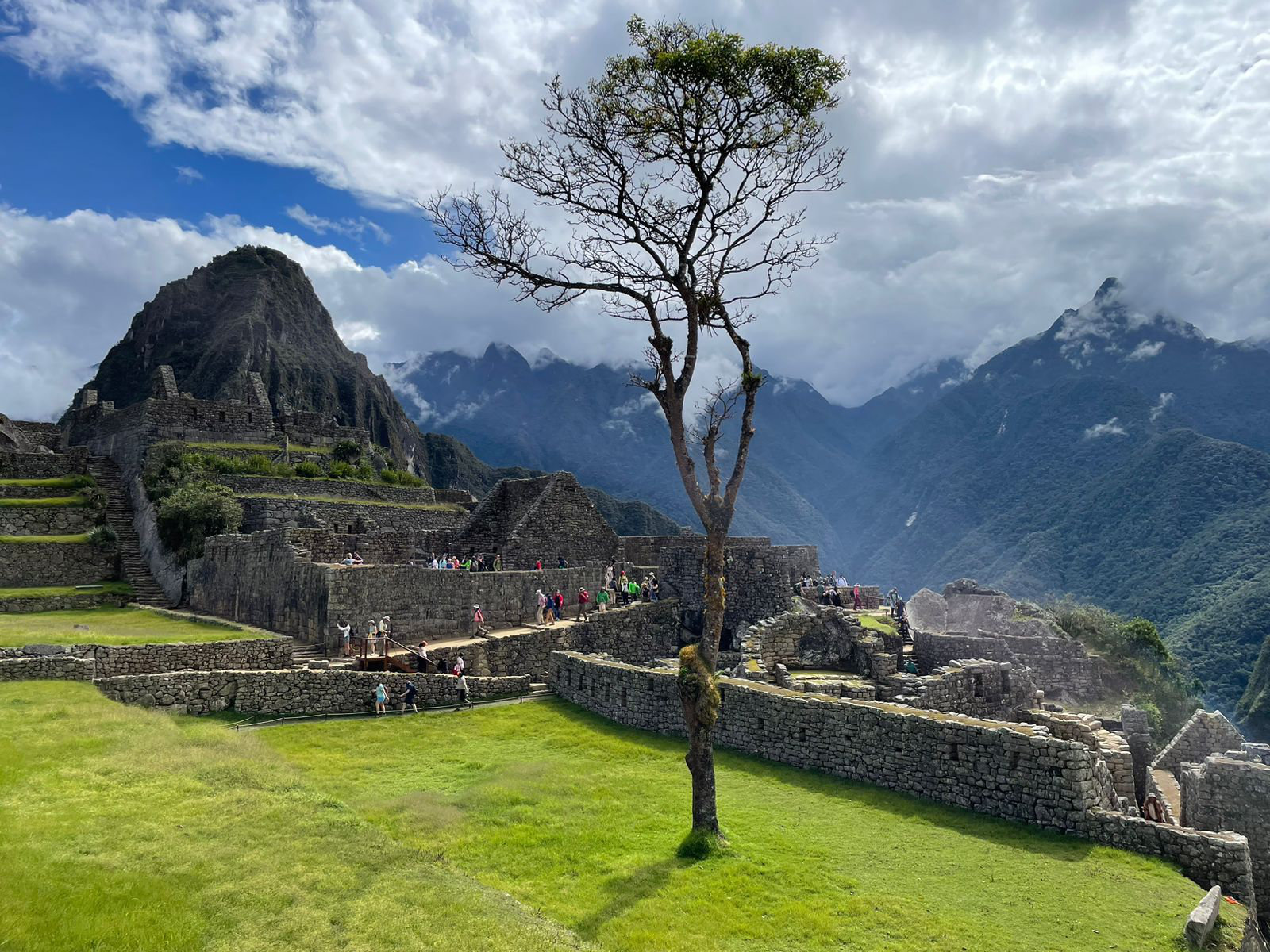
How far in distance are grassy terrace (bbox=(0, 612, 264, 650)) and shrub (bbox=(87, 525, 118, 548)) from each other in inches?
166

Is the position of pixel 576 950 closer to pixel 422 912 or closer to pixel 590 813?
pixel 422 912

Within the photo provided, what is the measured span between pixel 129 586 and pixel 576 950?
2793 cm

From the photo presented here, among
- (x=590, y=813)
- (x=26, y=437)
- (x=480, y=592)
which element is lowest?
(x=590, y=813)

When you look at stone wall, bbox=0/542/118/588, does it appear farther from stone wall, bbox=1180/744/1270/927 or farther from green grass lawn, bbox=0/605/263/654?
stone wall, bbox=1180/744/1270/927

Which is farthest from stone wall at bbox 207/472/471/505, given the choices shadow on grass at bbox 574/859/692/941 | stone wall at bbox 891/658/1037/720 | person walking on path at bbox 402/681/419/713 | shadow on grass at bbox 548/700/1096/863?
shadow on grass at bbox 574/859/692/941

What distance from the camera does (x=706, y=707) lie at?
36.7 ft

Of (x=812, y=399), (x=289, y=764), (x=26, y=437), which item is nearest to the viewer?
(x=289, y=764)

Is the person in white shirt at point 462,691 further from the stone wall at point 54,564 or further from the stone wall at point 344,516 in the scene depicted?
the stone wall at point 54,564

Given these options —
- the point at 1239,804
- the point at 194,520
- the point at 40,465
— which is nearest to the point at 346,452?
the point at 40,465

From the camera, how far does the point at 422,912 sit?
8203 millimetres

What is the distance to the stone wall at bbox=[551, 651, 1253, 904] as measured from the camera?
10.2m

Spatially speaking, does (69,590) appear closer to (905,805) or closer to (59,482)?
(59,482)

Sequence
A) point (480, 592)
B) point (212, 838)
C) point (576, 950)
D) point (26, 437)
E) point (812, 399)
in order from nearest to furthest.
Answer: point (576, 950), point (212, 838), point (480, 592), point (26, 437), point (812, 399)

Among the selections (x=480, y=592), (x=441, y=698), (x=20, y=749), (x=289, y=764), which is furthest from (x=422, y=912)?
(x=480, y=592)
